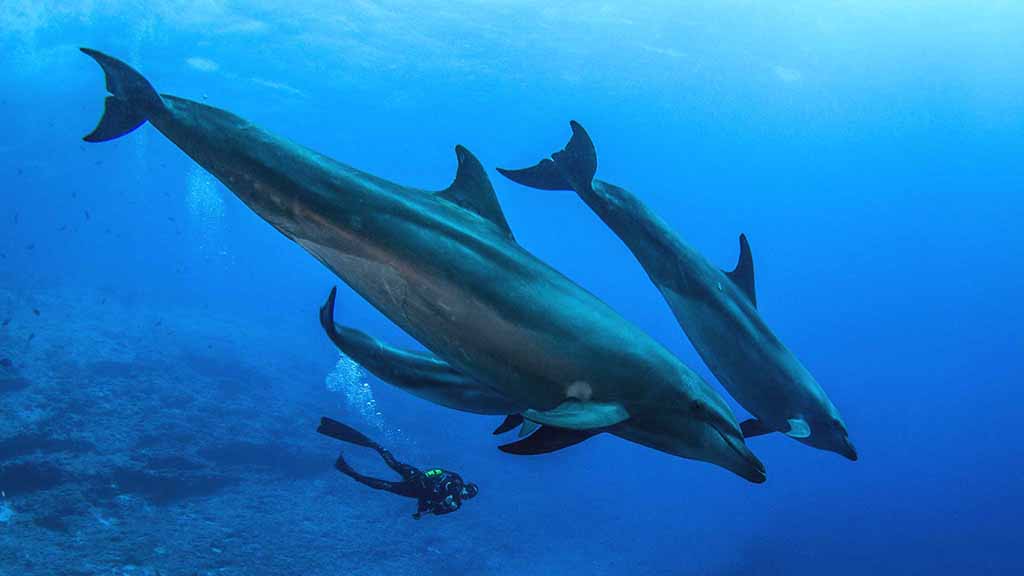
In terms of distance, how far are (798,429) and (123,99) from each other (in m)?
5.58

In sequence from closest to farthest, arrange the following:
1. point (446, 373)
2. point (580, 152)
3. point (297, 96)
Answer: point (446, 373)
point (580, 152)
point (297, 96)

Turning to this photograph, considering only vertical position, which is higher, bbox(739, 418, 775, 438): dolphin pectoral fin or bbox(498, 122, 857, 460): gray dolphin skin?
bbox(498, 122, 857, 460): gray dolphin skin

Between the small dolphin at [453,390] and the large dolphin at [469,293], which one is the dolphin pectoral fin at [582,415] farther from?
the small dolphin at [453,390]

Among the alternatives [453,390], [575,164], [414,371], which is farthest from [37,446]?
[575,164]

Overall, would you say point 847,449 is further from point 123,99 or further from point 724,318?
point 123,99

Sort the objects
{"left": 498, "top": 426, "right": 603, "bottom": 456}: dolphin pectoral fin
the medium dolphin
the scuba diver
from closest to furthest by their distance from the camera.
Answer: {"left": 498, "top": 426, "right": 603, "bottom": 456}: dolphin pectoral fin, the medium dolphin, the scuba diver

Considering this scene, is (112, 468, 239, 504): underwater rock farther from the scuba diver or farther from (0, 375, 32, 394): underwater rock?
the scuba diver

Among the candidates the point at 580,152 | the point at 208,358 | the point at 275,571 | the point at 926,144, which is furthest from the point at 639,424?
the point at 926,144

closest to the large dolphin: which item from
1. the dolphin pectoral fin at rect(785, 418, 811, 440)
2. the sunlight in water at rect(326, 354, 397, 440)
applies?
the dolphin pectoral fin at rect(785, 418, 811, 440)

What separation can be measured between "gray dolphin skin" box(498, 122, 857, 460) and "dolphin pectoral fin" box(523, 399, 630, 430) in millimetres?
2493

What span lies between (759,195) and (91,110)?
71581 millimetres

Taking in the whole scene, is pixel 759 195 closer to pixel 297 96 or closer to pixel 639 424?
pixel 297 96

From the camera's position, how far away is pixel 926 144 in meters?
57.1

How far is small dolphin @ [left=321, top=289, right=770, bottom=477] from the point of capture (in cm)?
384
